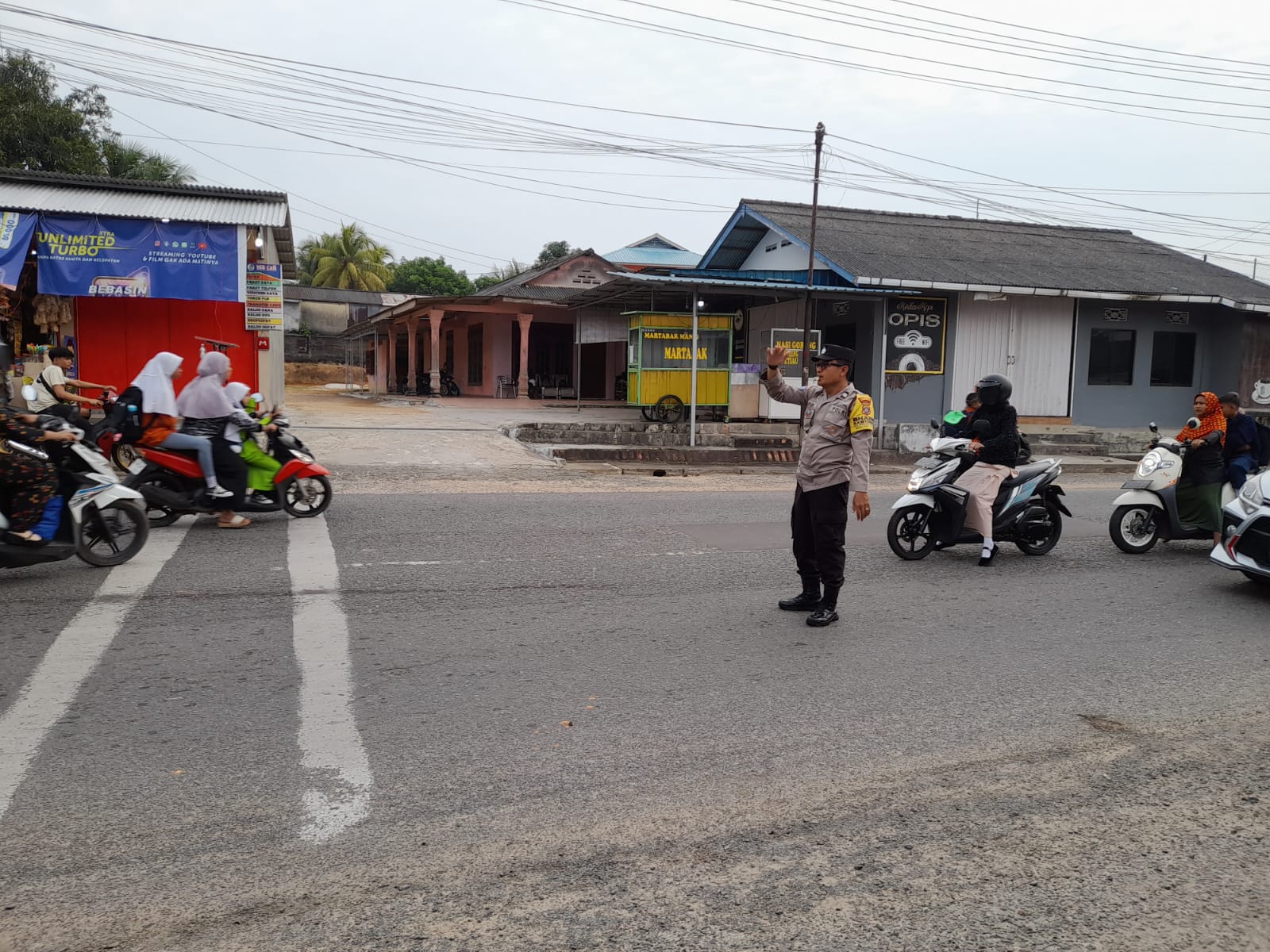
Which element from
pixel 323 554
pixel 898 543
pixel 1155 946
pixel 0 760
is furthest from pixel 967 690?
pixel 323 554

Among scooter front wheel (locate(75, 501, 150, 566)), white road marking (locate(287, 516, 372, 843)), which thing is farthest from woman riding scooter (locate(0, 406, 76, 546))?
white road marking (locate(287, 516, 372, 843))

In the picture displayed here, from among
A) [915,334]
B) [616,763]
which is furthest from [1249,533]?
[915,334]

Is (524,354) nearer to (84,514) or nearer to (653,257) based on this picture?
(653,257)

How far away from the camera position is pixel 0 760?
12.1ft

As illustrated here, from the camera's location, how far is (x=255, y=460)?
8.76 m

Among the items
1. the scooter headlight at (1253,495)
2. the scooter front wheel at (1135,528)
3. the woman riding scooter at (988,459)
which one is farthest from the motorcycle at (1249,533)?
the woman riding scooter at (988,459)

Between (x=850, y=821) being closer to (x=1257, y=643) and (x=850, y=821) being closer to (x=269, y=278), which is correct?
(x=1257, y=643)

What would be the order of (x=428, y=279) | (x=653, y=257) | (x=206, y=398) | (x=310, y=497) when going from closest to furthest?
(x=206, y=398), (x=310, y=497), (x=653, y=257), (x=428, y=279)

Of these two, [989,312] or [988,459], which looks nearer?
[988,459]

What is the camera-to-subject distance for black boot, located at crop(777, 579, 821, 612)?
618cm

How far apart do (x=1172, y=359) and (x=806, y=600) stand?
67.9ft

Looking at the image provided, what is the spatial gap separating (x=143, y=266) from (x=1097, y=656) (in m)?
14.2

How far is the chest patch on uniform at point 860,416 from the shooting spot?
5.77m

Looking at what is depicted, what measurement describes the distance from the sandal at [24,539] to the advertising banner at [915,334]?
1695 cm
